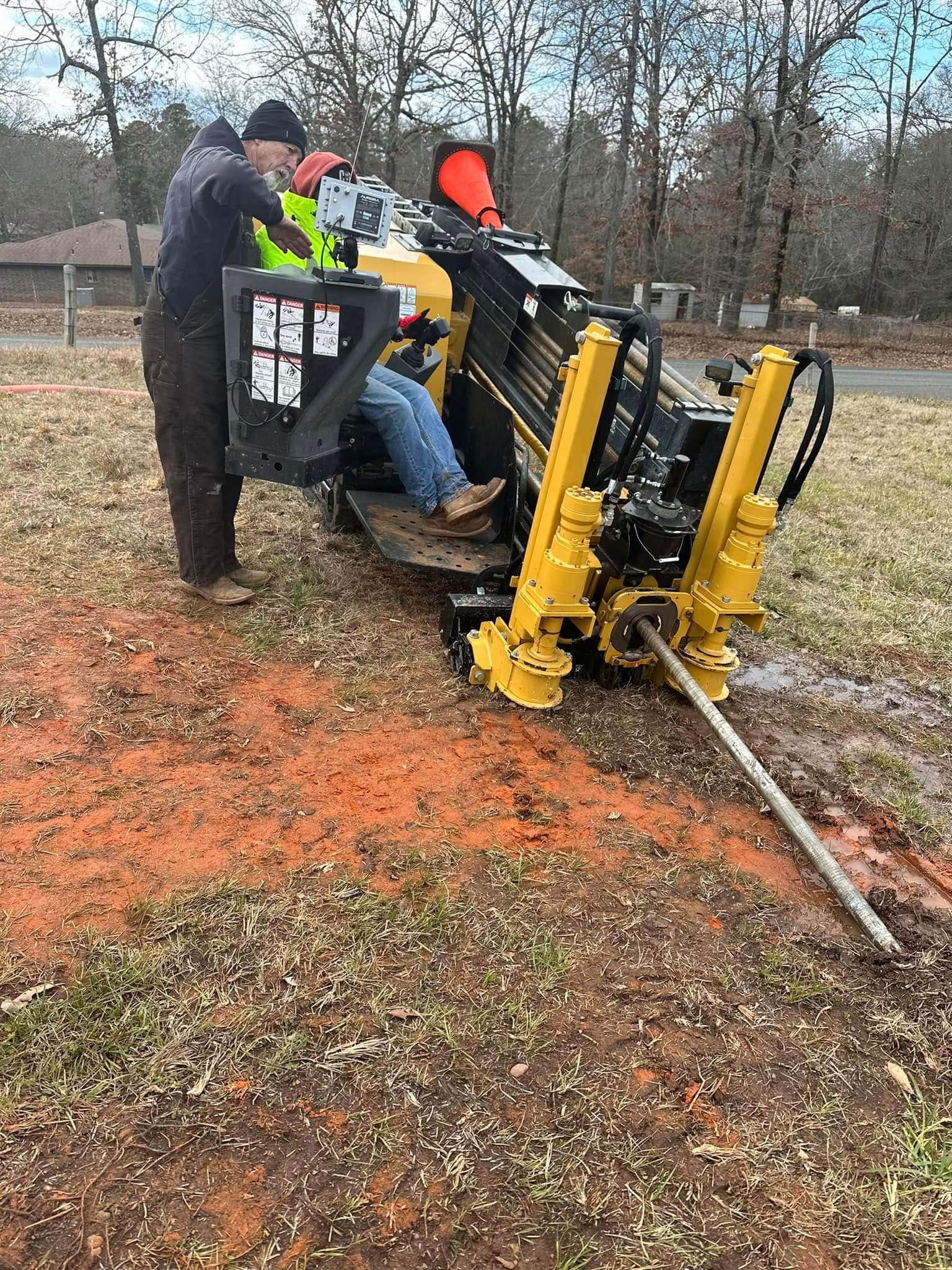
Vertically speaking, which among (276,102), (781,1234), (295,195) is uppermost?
(276,102)

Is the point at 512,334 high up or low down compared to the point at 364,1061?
up

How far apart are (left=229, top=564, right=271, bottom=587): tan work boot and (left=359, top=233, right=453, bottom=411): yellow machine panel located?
1.32 meters

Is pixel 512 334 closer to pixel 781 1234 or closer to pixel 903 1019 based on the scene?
pixel 903 1019

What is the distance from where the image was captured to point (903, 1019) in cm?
236

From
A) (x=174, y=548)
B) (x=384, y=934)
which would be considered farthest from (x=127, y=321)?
(x=384, y=934)

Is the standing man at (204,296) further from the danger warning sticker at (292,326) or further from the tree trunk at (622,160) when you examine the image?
the tree trunk at (622,160)

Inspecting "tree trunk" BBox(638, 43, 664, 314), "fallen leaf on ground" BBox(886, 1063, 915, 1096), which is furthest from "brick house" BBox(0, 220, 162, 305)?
"fallen leaf on ground" BBox(886, 1063, 915, 1096)

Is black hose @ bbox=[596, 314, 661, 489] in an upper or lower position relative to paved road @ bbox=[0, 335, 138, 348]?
upper

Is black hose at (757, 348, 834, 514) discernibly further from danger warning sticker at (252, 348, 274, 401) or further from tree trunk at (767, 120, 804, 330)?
tree trunk at (767, 120, 804, 330)

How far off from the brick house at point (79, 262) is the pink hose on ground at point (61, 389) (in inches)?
888

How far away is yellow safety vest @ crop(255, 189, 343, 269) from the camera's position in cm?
368

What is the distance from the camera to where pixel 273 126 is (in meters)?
3.71

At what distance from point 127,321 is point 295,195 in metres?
20.0

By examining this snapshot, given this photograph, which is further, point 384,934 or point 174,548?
point 174,548
